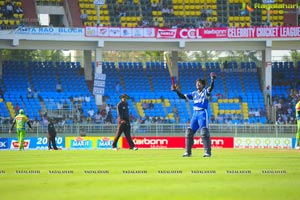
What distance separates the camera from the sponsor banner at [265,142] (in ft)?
130

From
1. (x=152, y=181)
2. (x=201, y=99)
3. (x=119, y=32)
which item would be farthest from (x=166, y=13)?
(x=152, y=181)

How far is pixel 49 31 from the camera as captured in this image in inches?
1852

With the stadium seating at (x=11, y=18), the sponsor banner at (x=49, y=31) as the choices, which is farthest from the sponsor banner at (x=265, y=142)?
the stadium seating at (x=11, y=18)

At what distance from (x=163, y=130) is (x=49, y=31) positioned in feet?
38.0

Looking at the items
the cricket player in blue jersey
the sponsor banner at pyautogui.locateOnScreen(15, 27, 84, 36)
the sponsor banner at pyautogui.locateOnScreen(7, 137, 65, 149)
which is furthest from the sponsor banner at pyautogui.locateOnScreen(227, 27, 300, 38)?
the cricket player in blue jersey

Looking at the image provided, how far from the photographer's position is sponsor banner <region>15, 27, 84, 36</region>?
153ft

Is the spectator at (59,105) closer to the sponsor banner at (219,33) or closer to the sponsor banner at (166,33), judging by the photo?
the sponsor banner at (219,33)

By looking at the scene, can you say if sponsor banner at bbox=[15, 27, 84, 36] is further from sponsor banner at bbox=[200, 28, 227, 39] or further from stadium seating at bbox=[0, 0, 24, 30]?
sponsor banner at bbox=[200, 28, 227, 39]

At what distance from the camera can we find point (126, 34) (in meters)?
48.3

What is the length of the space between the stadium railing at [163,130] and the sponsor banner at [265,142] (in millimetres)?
363

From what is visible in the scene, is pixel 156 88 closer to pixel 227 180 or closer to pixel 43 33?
pixel 43 33

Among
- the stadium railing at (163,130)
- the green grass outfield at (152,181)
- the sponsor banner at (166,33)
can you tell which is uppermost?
the sponsor banner at (166,33)

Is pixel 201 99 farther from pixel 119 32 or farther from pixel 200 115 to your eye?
pixel 119 32

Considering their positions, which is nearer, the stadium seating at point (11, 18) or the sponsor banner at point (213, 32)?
the stadium seating at point (11, 18)
